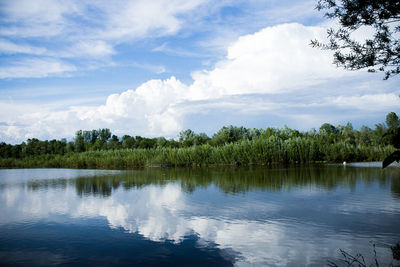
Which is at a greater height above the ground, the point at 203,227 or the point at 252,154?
the point at 252,154

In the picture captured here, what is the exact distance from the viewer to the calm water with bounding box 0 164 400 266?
6590mm

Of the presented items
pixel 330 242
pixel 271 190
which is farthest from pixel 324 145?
pixel 330 242

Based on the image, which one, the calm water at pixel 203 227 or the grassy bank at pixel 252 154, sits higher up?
the grassy bank at pixel 252 154

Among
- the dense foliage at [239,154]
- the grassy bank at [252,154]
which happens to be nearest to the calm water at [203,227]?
the dense foliage at [239,154]

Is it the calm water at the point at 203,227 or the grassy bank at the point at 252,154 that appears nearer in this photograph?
the calm water at the point at 203,227

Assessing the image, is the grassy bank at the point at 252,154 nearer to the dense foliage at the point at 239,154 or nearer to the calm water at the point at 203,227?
the dense foliage at the point at 239,154

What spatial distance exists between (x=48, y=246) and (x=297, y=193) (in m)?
10.3

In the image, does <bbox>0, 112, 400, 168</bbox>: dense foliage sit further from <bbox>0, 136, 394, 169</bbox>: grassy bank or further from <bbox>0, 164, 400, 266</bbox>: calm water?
<bbox>0, 164, 400, 266</bbox>: calm water

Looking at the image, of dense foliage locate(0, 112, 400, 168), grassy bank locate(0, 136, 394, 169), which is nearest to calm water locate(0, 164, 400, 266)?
dense foliage locate(0, 112, 400, 168)

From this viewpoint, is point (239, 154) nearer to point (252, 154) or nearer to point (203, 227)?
point (252, 154)

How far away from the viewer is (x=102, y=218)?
10250 millimetres

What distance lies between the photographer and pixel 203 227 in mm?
8758

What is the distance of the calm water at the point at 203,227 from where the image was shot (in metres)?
6.59

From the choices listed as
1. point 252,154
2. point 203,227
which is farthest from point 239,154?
point 203,227
